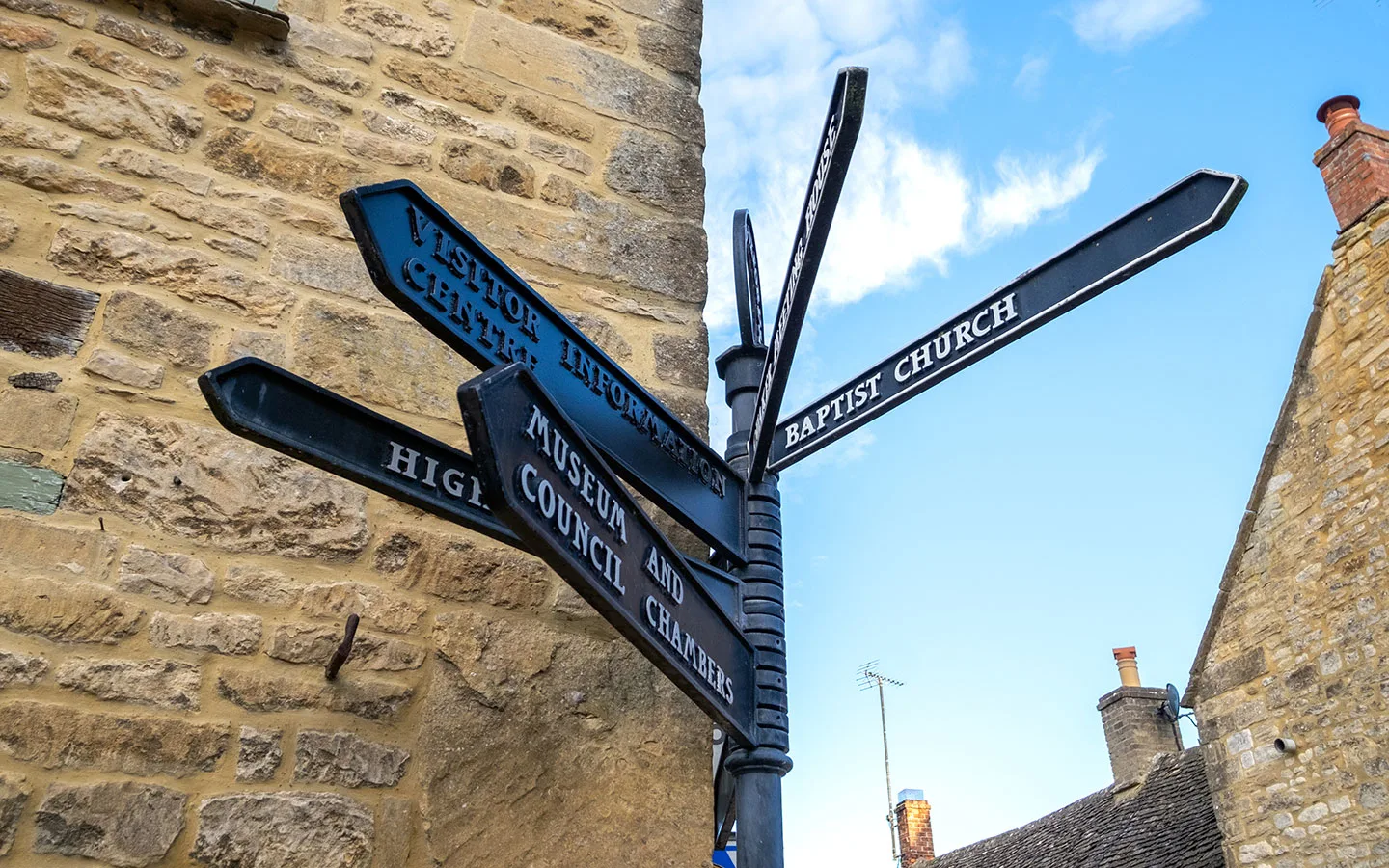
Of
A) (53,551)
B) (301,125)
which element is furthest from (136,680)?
(301,125)

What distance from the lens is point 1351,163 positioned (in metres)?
7.66

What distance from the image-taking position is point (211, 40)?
9.36ft

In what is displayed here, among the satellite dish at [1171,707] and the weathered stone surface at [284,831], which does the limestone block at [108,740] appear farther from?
the satellite dish at [1171,707]

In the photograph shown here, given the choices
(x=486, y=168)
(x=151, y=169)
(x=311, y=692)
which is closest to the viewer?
(x=311, y=692)

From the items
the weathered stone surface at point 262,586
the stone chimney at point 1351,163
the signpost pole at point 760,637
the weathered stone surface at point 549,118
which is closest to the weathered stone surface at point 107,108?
the weathered stone surface at point 549,118

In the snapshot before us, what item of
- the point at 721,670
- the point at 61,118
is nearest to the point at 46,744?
the point at 721,670

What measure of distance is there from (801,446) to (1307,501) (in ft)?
20.8

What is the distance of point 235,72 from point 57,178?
0.56m

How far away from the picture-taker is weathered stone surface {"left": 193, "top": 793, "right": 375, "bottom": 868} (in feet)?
6.73

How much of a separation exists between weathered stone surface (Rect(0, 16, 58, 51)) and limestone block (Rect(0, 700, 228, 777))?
1.68 metres

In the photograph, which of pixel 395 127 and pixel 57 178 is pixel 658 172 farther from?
pixel 57 178

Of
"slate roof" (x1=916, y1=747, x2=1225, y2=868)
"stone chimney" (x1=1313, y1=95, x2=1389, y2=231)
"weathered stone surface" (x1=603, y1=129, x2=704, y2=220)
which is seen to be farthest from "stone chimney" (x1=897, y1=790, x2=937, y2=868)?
"weathered stone surface" (x1=603, y1=129, x2=704, y2=220)

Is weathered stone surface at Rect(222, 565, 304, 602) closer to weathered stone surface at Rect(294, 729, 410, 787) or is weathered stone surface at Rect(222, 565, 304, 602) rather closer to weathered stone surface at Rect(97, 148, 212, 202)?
weathered stone surface at Rect(294, 729, 410, 787)

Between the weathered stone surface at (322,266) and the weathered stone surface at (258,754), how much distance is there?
1117 mm
